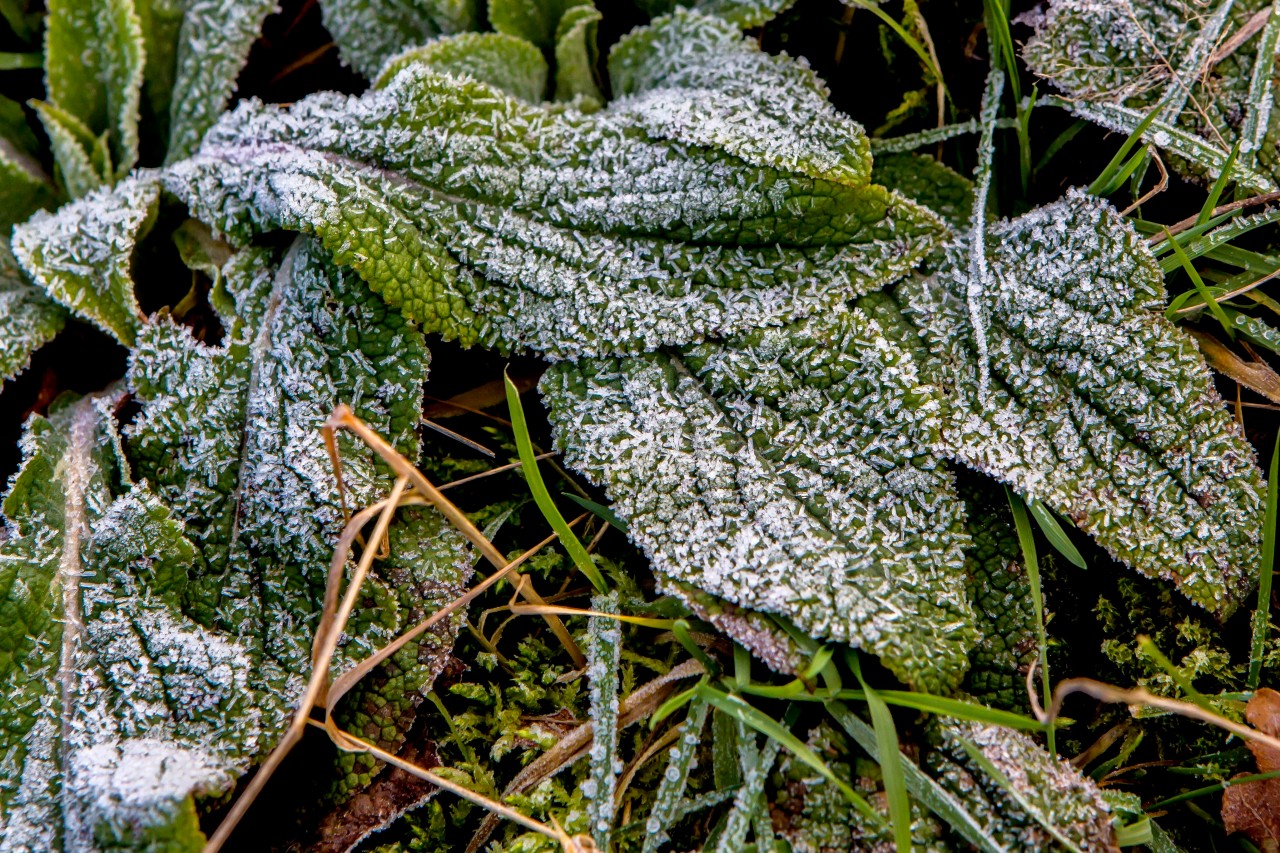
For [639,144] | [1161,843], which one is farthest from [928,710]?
[639,144]

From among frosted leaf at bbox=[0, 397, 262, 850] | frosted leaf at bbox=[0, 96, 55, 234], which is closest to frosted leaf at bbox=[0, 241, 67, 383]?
frosted leaf at bbox=[0, 96, 55, 234]

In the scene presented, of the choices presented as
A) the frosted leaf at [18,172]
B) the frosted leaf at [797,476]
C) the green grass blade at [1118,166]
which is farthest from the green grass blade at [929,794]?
the frosted leaf at [18,172]

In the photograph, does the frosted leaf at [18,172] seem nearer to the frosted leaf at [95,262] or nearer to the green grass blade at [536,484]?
the frosted leaf at [95,262]

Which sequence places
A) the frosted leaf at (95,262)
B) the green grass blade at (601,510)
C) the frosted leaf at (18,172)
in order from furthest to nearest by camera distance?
1. the frosted leaf at (18,172)
2. the frosted leaf at (95,262)
3. the green grass blade at (601,510)

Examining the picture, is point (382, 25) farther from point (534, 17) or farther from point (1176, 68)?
point (1176, 68)

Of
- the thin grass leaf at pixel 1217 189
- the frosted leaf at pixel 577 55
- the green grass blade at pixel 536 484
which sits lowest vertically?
the green grass blade at pixel 536 484

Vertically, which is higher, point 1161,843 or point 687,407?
point 687,407

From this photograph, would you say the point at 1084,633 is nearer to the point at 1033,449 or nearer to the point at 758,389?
the point at 1033,449
